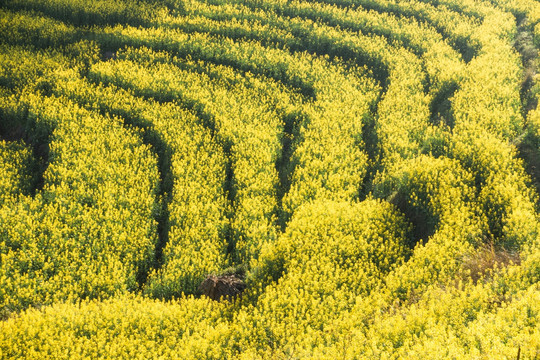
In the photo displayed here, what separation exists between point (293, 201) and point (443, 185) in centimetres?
953

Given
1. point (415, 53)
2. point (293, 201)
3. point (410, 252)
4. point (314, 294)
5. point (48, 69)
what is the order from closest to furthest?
point (314, 294) < point (410, 252) < point (293, 201) < point (48, 69) < point (415, 53)

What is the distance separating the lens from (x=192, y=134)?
3650 centimetres

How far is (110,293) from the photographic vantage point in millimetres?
23578

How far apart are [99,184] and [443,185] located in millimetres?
23161

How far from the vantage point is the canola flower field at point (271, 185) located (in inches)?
703

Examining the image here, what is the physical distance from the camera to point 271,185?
3072cm

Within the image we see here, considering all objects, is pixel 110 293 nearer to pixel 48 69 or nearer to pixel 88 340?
pixel 88 340

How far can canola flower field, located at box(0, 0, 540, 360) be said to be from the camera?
1784 cm

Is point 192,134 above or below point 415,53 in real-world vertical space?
below

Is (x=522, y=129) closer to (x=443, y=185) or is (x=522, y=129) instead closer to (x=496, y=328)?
(x=443, y=185)

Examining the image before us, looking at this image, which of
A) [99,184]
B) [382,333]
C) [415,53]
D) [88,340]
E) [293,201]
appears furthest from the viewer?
[415,53]

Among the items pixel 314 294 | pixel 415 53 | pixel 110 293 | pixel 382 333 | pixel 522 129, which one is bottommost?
pixel 110 293

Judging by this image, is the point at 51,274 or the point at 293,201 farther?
the point at 293,201

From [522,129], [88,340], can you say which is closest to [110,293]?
[88,340]
